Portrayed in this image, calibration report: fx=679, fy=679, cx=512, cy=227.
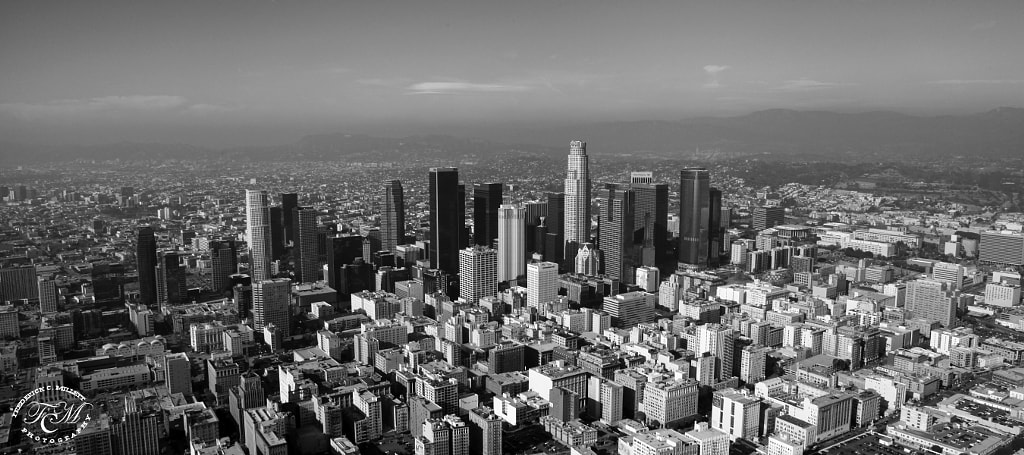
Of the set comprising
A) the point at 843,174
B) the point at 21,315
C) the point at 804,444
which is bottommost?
the point at 804,444

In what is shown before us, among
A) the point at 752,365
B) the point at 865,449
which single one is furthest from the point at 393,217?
the point at 865,449

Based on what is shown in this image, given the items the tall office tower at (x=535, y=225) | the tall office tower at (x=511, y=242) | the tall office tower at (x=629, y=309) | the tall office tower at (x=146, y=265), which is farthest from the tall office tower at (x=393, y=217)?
the tall office tower at (x=629, y=309)

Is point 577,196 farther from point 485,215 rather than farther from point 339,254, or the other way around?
point 339,254

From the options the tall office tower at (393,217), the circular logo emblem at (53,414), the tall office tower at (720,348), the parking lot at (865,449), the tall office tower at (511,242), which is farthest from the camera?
the tall office tower at (393,217)

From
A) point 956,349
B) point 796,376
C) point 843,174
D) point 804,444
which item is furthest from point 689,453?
point 843,174

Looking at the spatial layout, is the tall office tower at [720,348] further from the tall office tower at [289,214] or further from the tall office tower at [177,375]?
the tall office tower at [289,214]

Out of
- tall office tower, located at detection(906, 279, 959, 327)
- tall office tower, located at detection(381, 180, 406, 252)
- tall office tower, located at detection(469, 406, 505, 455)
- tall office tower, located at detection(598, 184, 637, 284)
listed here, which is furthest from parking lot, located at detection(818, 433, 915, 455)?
tall office tower, located at detection(381, 180, 406, 252)

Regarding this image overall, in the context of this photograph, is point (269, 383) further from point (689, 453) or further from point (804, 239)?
point (804, 239)
